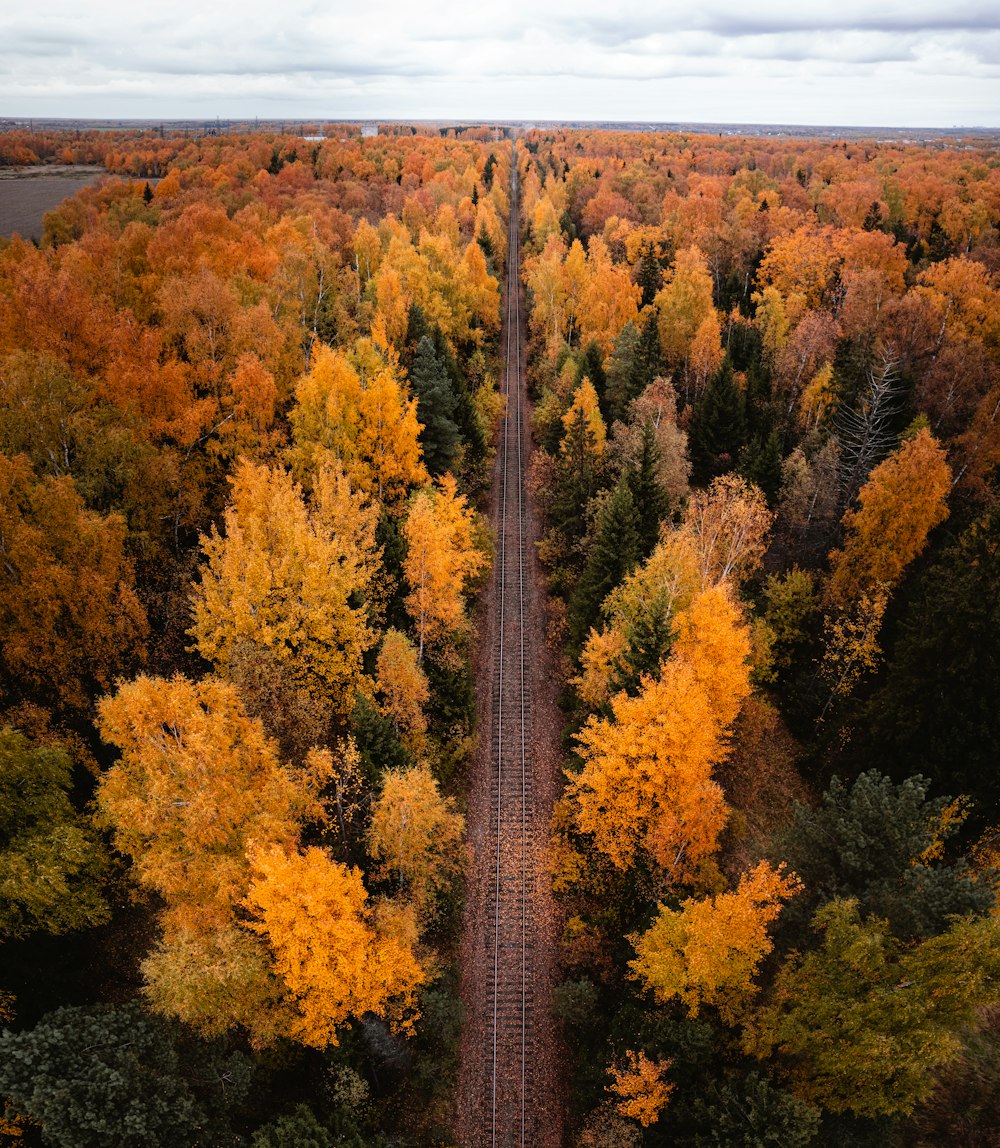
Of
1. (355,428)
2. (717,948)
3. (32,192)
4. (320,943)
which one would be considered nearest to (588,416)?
(355,428)

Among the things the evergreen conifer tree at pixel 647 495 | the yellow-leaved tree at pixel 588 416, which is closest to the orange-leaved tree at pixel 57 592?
the evergreen conifer tree at pixel 647 495

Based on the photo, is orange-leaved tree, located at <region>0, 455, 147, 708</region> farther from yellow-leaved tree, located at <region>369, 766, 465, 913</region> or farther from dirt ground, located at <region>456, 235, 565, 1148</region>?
dirt ground, located at <region>456, 235, 565, 1148</region>

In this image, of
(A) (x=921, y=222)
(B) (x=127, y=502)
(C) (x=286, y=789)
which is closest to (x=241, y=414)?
(B) (x=127, y=502)

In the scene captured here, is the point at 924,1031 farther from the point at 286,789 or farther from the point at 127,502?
the point at 127,502

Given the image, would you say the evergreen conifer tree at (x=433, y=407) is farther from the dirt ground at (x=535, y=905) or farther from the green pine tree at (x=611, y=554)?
the green pine tree at (x=611, y=554)

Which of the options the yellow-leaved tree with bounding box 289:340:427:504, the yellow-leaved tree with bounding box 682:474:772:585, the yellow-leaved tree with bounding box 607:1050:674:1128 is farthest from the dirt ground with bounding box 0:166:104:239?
the yellow-leaved tree with bounding box 607:1050:674:1128

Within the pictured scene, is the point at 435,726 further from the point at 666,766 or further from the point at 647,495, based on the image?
the point at 647,495
